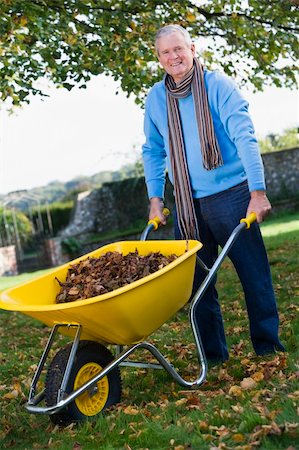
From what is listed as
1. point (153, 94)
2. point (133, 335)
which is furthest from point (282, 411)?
point (153, 94)

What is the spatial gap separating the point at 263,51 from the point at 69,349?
5.90m

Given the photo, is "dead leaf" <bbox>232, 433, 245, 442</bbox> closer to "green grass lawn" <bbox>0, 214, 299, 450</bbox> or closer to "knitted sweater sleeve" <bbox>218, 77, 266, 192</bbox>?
"green grass lawn" <bbox>0, 214, 299, 450</bbox>

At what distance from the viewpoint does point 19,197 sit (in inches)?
738

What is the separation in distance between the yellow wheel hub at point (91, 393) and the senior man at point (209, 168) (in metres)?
0.79

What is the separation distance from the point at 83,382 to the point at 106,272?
0.46 metres

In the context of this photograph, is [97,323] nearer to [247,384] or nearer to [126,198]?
[247,384]

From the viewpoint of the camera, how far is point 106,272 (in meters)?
3.22

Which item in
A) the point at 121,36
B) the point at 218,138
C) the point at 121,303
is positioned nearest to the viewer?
the point at 121,303

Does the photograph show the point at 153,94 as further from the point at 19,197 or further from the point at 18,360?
the point at 19,197

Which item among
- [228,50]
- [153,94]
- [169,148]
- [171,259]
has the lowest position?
[171,259]

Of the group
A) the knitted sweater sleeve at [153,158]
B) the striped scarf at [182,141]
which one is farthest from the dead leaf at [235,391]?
the knitted sweater sleeve at [153,158]

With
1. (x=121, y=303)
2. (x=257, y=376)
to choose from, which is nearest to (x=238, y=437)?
(x=121, y=303)

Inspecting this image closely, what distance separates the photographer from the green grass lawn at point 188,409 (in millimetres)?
2654

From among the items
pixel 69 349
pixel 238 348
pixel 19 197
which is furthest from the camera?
pixel 19 197
